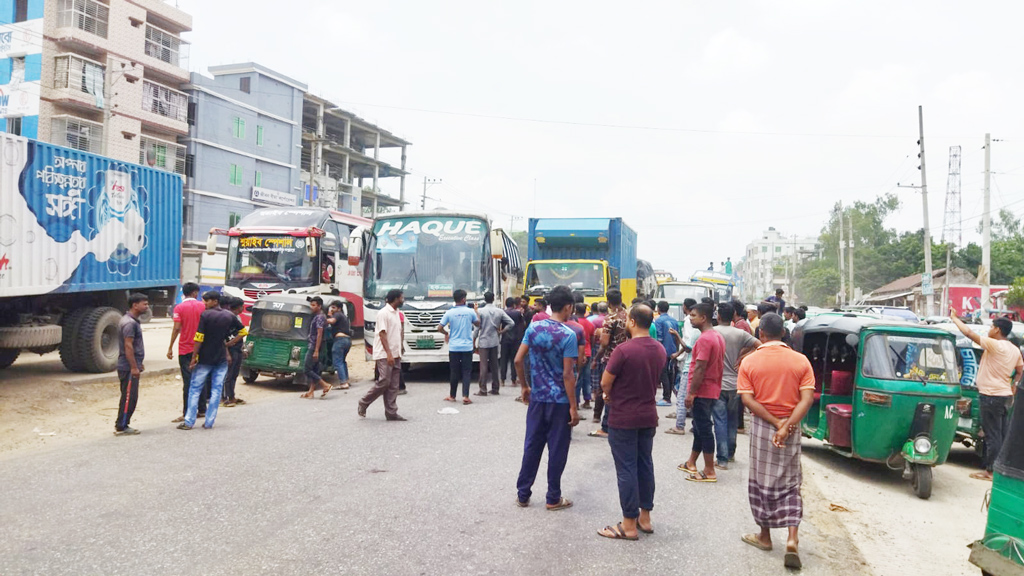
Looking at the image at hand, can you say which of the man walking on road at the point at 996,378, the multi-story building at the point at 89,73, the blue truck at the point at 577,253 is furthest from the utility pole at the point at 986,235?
the multi-story building at the point at 89,73

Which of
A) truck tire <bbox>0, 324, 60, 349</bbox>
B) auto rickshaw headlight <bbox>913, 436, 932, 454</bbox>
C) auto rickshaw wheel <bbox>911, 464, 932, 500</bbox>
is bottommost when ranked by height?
auto rickshaw wheel <bbox>911, 464, 932, 500</bbox>

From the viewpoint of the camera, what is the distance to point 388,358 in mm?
9375

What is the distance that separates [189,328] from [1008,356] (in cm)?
986

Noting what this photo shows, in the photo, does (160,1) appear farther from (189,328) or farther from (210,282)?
(189,328)

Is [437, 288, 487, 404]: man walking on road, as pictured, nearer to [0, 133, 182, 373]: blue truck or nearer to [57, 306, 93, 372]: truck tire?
[0, 133, 182, 373]: blue truck

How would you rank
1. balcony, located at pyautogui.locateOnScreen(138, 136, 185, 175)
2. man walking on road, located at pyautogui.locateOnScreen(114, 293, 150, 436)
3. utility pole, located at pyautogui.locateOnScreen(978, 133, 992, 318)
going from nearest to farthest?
man walking on road, located at pyautogui.locateOnScreen(114, 293, 150, 436), utility pole, located at pyautogui.locateOnScreen(978, 133, 992, 318), balcony, located at pyautogui.locateOnScreen(138, 136, 185, 175)

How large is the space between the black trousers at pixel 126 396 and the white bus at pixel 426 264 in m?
5.45

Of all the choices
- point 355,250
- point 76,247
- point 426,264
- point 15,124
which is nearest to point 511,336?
point 426,264

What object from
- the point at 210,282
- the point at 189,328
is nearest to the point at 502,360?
the point at 189,328

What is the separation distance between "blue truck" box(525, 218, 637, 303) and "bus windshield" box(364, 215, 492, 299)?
4253 mm

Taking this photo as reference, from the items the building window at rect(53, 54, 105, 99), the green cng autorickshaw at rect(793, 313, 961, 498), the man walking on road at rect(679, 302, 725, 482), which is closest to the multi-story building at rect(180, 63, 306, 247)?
the building window at rect(53, 54, 105, 99)

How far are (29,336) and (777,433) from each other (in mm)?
11644

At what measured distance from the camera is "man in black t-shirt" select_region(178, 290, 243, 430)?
8781 millimetres

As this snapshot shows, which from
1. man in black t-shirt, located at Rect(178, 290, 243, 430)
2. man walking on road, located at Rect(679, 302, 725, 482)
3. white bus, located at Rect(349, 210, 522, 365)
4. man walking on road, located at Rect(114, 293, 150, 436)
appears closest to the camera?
man walking on road, located at Rect(679, 302, 725, 482)
